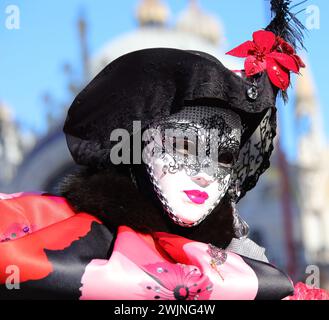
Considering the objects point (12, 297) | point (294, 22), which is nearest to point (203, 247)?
point (12, 297)

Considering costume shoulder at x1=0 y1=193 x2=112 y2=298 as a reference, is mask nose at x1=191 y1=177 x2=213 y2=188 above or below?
above

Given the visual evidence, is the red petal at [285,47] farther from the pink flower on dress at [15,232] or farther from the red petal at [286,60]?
the pink flower on dress at [15,232]

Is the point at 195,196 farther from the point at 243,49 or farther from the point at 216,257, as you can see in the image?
the point at 243,49

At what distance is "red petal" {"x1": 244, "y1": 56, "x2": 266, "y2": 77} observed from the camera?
2.04 metres

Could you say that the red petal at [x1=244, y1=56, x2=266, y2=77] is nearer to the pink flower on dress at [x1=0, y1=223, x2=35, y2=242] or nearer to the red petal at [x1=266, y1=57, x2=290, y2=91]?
the red petal at [x1=266, y1=57, x2=290, y2=91]

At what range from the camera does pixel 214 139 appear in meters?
2.01

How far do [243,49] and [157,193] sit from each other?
0.49 meters

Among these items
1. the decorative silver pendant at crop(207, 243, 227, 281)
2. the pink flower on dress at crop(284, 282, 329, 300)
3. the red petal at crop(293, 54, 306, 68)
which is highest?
the red petal at crop(293, 54, 306, 68)

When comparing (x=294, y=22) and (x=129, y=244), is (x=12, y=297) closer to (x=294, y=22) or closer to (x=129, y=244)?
(x=129, y=244)

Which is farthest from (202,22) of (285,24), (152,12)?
(285,24)

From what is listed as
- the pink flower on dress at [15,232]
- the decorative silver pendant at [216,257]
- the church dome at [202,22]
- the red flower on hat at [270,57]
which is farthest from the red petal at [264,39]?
the church dome at [202,22]

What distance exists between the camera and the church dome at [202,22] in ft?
91.8

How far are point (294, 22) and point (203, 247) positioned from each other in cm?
76

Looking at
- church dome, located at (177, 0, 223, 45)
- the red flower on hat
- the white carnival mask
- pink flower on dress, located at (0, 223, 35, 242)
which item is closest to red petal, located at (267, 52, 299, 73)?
the red flower on hat
